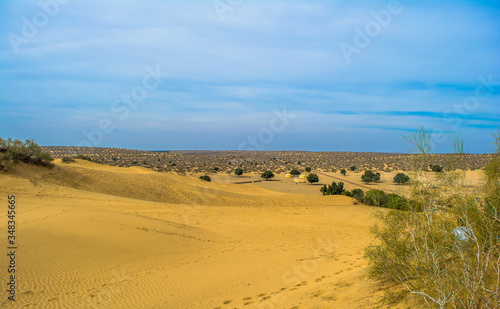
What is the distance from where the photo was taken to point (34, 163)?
22609 mm

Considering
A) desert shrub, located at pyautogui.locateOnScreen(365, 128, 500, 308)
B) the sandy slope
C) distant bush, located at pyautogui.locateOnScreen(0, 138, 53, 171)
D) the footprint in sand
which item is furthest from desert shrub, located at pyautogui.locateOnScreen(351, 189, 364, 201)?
distant bush, located at pyautogui.locateOnScreen(0, 138, 53, 171)

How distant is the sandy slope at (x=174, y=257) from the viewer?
24.2 ft

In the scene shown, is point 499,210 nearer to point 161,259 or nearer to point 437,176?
point 437,176

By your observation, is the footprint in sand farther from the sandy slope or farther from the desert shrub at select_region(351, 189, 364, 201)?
the desert shrub at select_region(351, 189, 364, 201)

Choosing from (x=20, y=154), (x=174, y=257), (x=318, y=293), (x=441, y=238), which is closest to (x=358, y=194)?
(x=174, y=257)

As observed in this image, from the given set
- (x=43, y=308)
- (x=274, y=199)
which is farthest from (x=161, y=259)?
(x=274, y=199)

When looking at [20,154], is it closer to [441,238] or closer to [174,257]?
[174,257]

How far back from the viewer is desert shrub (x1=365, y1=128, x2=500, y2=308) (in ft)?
15.0

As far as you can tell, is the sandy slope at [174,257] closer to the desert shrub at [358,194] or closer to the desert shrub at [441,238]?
the desert shrub at [441,238]

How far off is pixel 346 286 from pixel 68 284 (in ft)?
22.1

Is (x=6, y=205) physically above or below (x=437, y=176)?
below

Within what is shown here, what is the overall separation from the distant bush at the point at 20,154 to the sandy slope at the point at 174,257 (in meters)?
0.75

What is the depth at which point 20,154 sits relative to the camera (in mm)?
21625

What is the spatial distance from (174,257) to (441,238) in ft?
27.5
